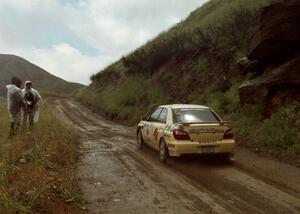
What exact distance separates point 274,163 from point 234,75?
9.59 m

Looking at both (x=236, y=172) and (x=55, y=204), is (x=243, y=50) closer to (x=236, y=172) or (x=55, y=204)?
(x=236, y=172)

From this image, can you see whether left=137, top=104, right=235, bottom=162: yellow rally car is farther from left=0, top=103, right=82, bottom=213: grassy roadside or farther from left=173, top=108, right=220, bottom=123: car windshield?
left=0, top=103, right=82, bottom=213: grassy roadside

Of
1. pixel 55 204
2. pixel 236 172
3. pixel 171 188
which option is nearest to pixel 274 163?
pixel 236 172

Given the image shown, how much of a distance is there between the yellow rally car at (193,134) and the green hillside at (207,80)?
7.25 feet

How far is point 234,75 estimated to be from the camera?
803 inches

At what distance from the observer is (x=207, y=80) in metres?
23.0

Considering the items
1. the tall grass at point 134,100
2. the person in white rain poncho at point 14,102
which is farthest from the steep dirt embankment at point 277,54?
the tall grass at point 134,100

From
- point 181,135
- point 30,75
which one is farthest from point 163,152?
point 30,75

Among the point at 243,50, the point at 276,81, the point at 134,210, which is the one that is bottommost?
the point at 134,210

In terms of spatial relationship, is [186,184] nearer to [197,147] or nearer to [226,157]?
[197,147]

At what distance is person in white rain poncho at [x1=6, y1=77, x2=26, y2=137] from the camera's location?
47.2 feet

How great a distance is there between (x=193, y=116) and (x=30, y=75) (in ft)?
439

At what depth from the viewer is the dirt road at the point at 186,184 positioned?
289 inches

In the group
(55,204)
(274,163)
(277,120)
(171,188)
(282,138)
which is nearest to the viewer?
(55,204)
